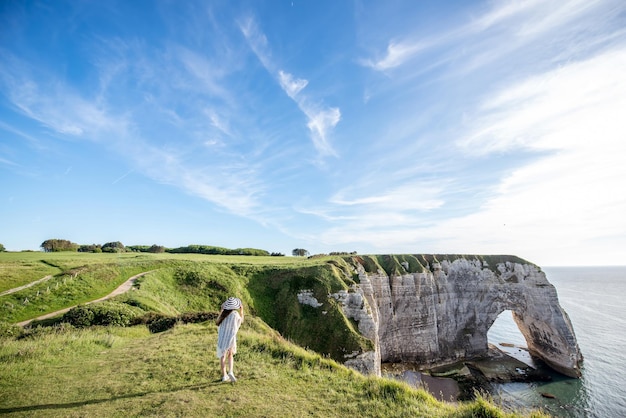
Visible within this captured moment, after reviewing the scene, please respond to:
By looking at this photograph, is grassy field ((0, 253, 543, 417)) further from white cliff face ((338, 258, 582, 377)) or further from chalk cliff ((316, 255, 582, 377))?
chalk cliff ((316, 255, 582, 377))

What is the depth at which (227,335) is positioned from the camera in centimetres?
1093

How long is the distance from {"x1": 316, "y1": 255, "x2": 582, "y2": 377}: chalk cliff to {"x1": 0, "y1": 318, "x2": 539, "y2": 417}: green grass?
111 feet

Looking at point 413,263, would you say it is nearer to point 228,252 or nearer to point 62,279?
point 228,252

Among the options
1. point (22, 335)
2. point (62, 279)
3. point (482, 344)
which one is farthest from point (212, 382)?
point (482, 344)

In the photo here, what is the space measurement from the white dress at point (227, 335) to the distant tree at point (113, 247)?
6084 centimetres

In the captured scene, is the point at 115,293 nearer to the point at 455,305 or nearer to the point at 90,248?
the point at 90,248

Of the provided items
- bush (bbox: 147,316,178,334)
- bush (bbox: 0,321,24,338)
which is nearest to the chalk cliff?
bush (bbox: 147,316,178,334)

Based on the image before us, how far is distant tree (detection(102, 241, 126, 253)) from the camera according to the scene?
59375 millimetres

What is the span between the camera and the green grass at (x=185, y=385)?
8.66 m

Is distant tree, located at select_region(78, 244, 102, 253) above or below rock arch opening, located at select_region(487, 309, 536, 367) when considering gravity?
above

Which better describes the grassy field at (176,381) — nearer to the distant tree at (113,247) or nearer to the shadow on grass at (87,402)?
the shadow on grass at (87,402)

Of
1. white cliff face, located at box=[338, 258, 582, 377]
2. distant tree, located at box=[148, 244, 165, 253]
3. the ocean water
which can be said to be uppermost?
distant tree, located at box=[148, 244, 165, 253]

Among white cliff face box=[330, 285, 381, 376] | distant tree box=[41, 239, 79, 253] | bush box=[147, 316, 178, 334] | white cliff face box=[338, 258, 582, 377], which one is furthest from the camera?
distant tree box=[41, 239, 79, 253]

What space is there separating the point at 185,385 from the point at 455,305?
196ft
